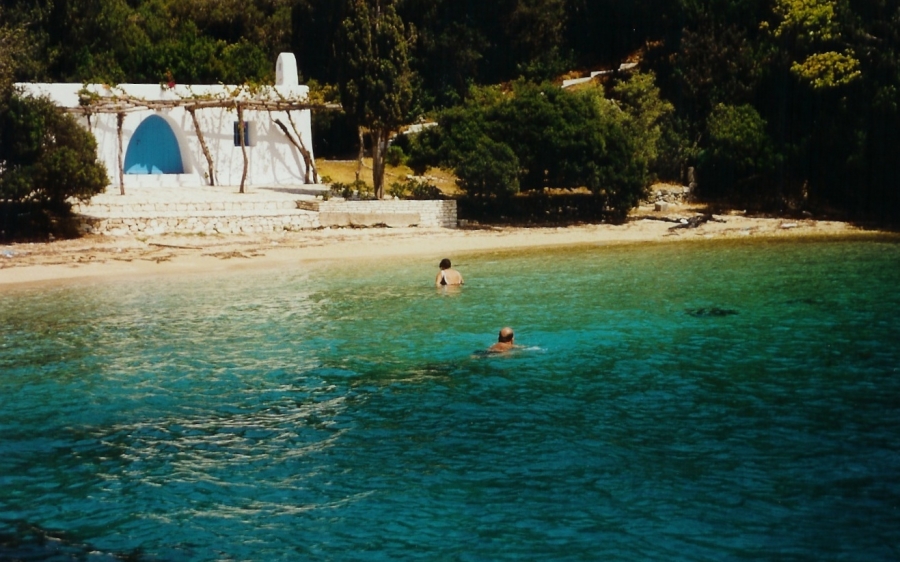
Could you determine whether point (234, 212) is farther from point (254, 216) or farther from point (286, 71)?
point (286, 71)

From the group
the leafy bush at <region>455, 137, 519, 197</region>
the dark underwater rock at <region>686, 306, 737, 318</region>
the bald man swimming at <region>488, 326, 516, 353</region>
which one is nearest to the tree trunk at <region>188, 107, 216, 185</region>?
the leafy bush at <region>455, 137, 519, 197</region>

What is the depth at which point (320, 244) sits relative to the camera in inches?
1265

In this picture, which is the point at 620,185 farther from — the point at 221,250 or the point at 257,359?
the point at 257,359

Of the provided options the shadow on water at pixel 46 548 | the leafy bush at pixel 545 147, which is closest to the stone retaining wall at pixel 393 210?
the leafy bush at pixel 545 147

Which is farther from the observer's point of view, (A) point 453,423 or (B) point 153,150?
(B) point 153,150

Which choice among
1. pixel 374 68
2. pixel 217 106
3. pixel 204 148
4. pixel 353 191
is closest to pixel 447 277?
pixel 374 68

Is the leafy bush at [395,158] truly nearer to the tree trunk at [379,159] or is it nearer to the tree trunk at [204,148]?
the tree trunk at [204,148]

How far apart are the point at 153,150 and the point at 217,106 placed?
423 cm

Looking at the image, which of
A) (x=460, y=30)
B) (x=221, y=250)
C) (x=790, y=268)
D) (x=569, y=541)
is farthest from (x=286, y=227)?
(x=569, y=541)

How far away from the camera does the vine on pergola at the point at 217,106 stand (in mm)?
36375

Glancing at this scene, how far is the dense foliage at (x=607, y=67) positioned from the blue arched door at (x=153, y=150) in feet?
17.0

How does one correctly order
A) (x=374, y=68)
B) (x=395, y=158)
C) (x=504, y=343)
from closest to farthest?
(x=504, y=343) < (x=374, y=68) < (x=395, y=158)

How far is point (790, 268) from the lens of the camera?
90.2ft

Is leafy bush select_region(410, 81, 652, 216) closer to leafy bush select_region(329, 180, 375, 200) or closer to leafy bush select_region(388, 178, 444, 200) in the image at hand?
leafy bush select_region(388, 178, 444, 200)
